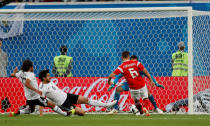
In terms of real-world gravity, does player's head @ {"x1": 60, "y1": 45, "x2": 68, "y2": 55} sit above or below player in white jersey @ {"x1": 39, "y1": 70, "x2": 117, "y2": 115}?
above

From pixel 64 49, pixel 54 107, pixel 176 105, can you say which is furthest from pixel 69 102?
pixel 64 49

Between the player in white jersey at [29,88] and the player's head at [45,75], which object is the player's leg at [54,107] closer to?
the player in white jersey at [29,88]

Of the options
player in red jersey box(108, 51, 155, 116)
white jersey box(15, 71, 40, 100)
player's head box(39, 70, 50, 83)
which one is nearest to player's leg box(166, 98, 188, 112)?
player in red jersey box(108, 51, 155, 116)

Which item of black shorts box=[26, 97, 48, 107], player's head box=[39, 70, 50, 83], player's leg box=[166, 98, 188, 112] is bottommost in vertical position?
player's leg box=[166, 98, 188, 112]

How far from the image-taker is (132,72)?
939cm

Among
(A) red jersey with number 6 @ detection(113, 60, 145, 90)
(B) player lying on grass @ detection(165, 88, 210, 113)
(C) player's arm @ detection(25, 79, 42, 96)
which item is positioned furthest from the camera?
(B) player lying on grass @ detection(165, 88, 210, 113)

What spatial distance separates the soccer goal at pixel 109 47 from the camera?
10.5 meters

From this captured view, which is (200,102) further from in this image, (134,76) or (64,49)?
(64,49)

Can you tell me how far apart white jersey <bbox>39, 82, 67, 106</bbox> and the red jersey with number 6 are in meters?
1.17

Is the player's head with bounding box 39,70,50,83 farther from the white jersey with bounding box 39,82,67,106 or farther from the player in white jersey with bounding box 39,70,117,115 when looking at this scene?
the white jersey with bounding box 39,82,67,106

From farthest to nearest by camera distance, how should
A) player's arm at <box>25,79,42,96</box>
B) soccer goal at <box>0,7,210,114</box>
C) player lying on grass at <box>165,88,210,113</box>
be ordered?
soccer goal at <box>0,7,210,114</box> → player lying on grass at <box>165,88,210,113</box> → player's arm at <box>25,79,42,96</box>

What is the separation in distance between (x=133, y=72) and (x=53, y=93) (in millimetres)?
1607

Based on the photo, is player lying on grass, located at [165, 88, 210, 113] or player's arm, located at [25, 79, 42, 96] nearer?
player's arm, located at [25, 79, 42, 96]

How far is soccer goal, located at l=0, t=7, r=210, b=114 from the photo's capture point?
10523 mm
